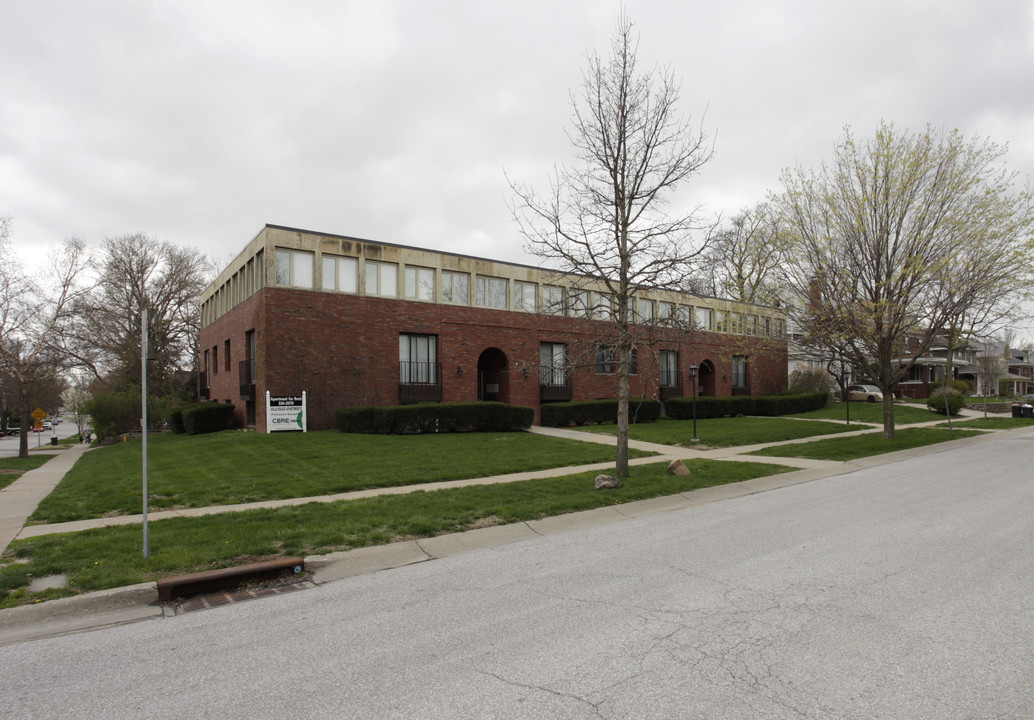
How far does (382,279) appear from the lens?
2414 cm

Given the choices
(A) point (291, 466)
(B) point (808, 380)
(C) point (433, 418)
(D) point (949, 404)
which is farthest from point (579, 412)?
(D) point (949, 404)

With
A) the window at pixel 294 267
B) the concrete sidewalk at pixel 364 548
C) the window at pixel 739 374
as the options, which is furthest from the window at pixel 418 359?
the window at pixel 739 374

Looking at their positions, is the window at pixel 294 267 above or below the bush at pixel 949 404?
above

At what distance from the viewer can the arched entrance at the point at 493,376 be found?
2748 cm

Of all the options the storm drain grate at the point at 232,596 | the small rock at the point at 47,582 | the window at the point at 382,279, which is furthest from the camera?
the window at the point at 382,279

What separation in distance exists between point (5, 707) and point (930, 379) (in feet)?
231

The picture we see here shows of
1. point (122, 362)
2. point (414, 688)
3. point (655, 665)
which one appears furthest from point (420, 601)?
point (122, 362)

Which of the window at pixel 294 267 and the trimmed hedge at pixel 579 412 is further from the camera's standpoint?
the trimmed hedge at pixel 579 412

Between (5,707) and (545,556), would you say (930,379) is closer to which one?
(545,556)

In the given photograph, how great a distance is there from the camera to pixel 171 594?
576 centimetres

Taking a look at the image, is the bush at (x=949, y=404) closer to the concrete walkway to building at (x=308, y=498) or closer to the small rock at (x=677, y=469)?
the concrete walkway to building at (x=308, y=498)

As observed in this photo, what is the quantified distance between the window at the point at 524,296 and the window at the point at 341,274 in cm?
754

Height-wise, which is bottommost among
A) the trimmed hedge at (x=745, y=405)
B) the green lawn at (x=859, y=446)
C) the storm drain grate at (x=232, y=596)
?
the green lawn at (x=859, y=446)

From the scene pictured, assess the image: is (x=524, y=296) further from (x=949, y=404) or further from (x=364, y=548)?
(x=949, y=404)
